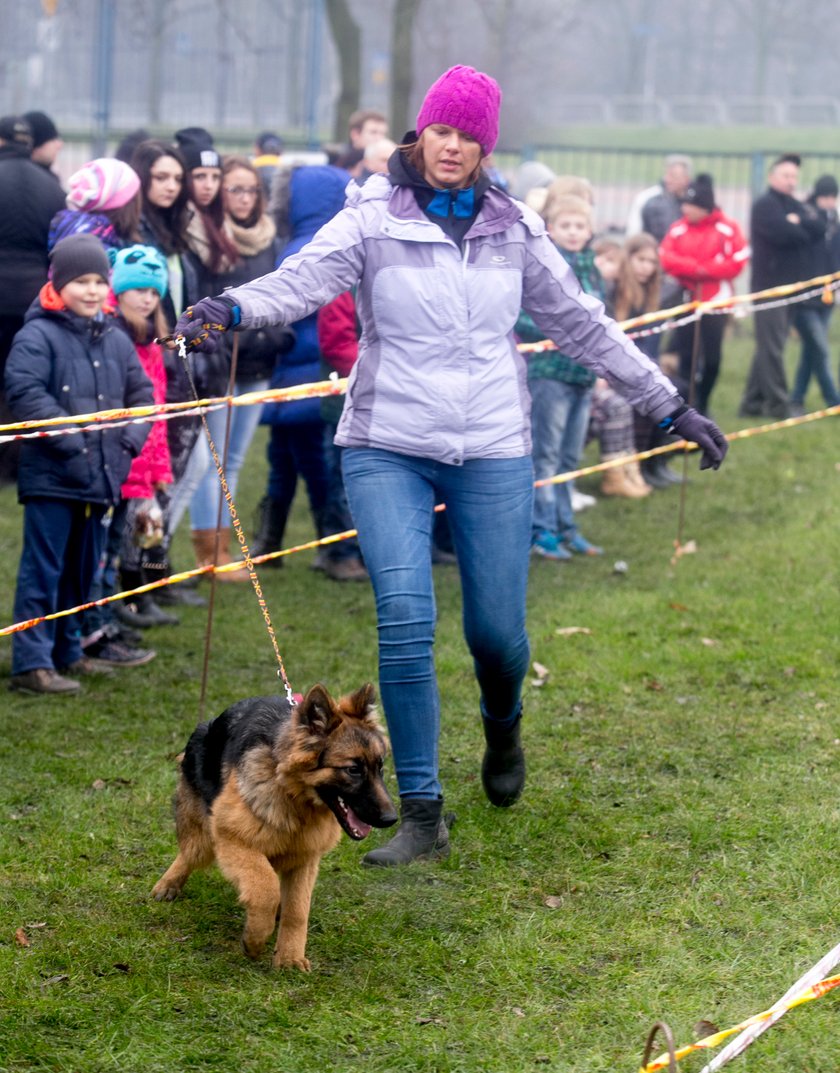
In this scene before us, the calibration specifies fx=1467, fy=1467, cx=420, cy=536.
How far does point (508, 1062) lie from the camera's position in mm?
3584

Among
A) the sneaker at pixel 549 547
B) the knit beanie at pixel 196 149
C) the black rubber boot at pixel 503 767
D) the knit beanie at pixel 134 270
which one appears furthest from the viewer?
the sneaker at pixel 549 547

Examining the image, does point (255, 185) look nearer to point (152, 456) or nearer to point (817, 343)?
point (152, 456)

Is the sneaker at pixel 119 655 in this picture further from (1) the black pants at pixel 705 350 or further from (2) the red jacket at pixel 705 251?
(2) the red jacket at pixel 705 251

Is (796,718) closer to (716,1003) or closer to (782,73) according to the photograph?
(716,1003)

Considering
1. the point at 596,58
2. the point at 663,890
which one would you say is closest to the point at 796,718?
the point at 663,890

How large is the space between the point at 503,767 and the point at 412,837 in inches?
24.2

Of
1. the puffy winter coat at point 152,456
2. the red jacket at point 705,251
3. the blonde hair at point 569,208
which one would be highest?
the blonde hair at point 569,208

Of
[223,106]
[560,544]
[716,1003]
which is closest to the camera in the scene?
[716,1003]

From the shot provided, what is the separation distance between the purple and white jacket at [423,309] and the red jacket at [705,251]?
721 centimetres

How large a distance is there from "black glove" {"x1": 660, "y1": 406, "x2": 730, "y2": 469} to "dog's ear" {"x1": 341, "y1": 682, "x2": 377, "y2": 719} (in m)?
1.50

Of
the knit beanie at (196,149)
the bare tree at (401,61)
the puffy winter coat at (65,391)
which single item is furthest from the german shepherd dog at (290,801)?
the bare tree at (401,61)

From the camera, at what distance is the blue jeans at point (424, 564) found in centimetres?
455

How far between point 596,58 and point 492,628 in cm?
7660

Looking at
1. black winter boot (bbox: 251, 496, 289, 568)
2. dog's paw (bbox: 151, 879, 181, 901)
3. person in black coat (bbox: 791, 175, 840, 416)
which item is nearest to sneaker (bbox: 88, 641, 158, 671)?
black winter boot (bbox: 251, 496, 289, 568)
